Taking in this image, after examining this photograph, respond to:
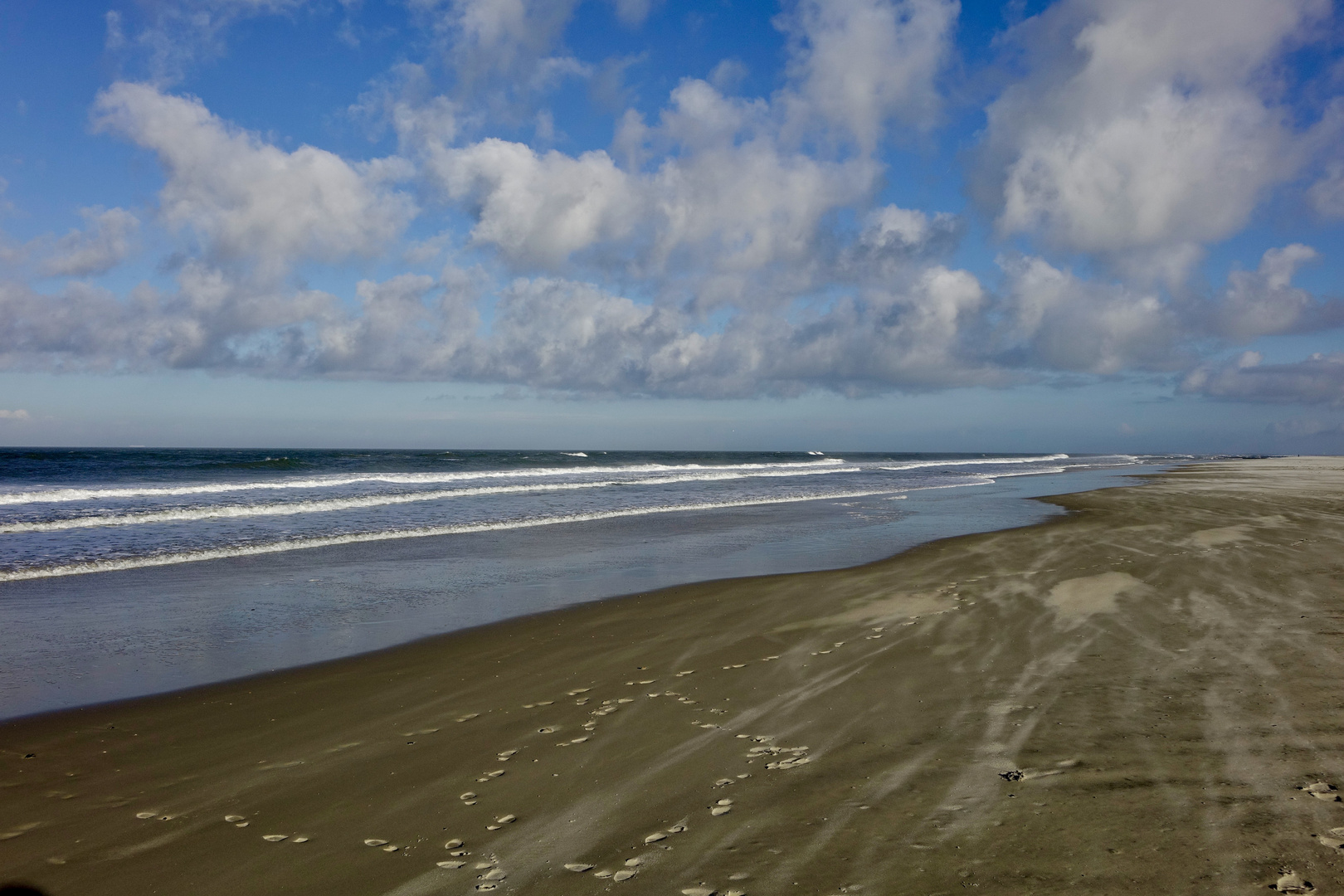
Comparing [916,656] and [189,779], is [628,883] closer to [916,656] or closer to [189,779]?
[189,779]

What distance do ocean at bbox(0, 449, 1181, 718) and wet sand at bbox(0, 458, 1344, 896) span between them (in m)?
1.39

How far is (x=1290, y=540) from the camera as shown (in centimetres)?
1436

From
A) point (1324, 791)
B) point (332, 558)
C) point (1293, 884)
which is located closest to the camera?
point (1293, 884)

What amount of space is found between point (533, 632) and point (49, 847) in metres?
5.15

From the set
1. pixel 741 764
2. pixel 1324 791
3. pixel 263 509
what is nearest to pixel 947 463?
pixel 263 509

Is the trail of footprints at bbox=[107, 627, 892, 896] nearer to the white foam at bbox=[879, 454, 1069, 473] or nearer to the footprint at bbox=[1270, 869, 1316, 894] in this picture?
the footprint at bbox=[1270, 869, 1316, 894]

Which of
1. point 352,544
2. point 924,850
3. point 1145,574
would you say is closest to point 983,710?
point 924,850

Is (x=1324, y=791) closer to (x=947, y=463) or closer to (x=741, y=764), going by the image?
(x=741, y=764)

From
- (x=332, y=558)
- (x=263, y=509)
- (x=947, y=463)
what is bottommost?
(x=332, y=558)

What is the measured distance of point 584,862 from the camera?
152 inches

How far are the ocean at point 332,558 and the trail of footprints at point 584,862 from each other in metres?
3.44

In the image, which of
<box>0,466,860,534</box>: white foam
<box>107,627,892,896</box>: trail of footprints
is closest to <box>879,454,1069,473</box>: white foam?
<box>0,466,860,534</box>: white foam

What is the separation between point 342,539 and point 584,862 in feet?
50.4

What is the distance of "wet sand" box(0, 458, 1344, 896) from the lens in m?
3.70
